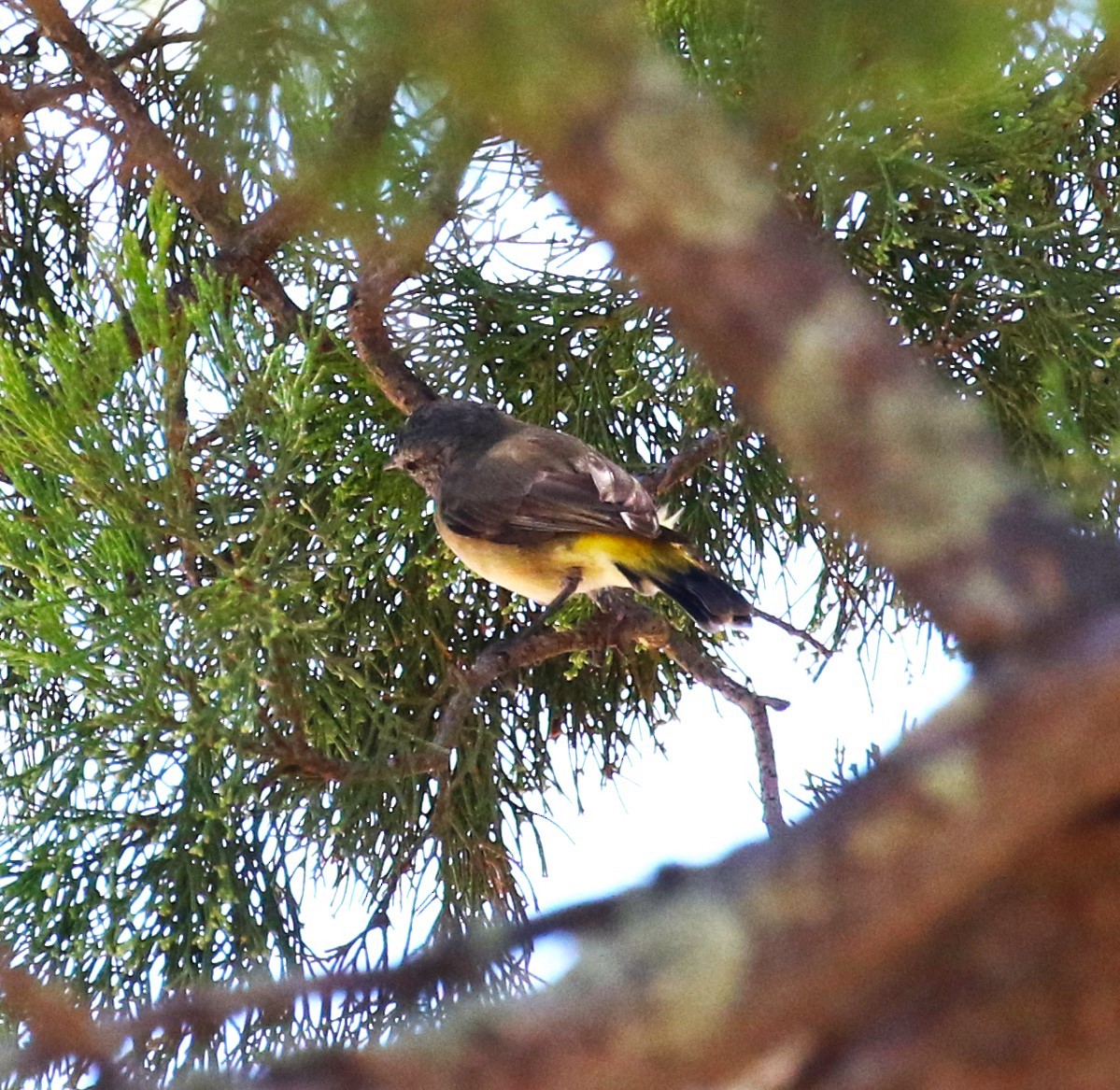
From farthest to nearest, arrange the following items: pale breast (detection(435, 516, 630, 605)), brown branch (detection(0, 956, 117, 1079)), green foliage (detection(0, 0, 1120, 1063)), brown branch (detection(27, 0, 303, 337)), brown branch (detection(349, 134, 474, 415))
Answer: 1. pale breast (detection(435, 516, 630, 605))
2. brown branch (detection(27, 0, 303, 337))
3. brown branch (detection(349, 134, 474, 415))
4. green foliage (detection(0, 0, 1120, 1063))
5. brown branch (detection(0, 956, 117, 1079))

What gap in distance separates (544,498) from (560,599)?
304mm

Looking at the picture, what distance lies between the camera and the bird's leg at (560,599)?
2301 millimetres

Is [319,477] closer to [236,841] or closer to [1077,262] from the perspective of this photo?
[236,841]

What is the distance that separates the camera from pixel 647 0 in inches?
70.4

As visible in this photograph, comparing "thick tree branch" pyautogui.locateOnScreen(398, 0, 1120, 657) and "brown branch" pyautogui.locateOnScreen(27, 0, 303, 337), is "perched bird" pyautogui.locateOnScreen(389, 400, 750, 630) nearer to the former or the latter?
"brown branch" pyautogui.locateOnScreen(27, 0, 303, 337)

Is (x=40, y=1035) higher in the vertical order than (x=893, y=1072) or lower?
higher

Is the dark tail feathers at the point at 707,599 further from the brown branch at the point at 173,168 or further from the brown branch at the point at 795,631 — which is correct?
the brown branch at the point at 173,168

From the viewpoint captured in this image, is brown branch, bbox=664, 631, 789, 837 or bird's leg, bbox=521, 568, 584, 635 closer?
brown branch, bbox=664, 631, 789, 837

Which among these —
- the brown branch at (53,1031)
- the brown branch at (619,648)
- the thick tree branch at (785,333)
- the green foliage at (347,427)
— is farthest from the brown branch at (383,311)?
the brown branch at (53,1031)

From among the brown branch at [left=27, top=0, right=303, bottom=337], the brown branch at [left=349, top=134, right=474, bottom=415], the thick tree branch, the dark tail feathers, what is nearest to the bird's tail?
the dark tail feathers

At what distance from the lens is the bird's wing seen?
2.35 metres

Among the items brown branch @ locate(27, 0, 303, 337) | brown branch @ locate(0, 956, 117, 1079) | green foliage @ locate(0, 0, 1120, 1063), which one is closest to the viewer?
brown branch @ locate(0, 956, 117, 1079)

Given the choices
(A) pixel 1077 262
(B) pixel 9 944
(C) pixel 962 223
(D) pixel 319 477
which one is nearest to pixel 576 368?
(D) pixel 319 477

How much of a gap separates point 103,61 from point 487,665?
106 centimetres
